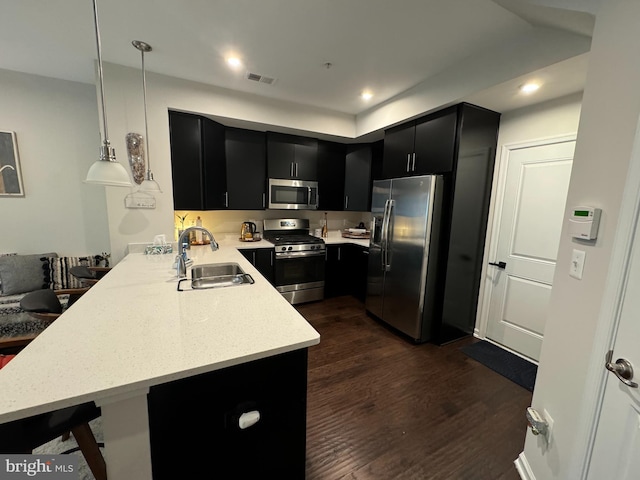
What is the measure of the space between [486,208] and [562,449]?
206 cm

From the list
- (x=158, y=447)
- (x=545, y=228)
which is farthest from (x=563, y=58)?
(x=158, y=447)

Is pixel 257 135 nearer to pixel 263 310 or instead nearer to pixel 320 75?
pixel 320 75

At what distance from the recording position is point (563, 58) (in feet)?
5.17

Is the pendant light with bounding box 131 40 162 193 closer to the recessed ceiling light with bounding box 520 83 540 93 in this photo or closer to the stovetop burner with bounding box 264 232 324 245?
the stovetop burner with bounding box 264 232 324 245

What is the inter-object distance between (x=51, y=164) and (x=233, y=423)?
350 centimetres

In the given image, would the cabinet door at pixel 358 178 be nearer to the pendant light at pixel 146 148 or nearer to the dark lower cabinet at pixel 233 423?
the pendant light at pixel 146 148

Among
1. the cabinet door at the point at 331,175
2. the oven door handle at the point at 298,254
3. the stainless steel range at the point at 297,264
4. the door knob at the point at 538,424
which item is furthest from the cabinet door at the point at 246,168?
the door knob at the point at 538,424

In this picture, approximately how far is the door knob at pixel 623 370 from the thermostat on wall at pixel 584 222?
1.53ft

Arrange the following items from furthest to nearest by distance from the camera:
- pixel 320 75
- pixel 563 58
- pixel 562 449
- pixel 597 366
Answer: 1. pixel 320 75
2. pixel 563 58
3. pixel 562 449
4. pixel 597 366

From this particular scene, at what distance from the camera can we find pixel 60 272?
277 cm

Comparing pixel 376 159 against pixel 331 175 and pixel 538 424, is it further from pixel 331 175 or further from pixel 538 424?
pixel 538 424

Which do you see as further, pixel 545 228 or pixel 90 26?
pixel 545 228

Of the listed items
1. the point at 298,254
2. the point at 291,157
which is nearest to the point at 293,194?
the point at 291,157

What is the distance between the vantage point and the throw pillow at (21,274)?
100 inches
